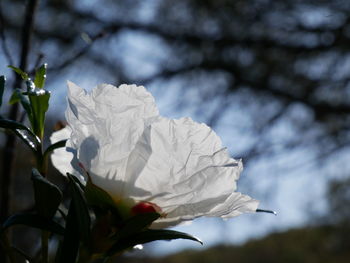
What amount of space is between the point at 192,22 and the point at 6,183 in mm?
2272

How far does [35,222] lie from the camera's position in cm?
39

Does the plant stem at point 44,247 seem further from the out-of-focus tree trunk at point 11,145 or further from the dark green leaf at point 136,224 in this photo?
the out-of-focus tree trunk at point 11,145

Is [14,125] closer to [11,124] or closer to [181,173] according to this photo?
[11,124]

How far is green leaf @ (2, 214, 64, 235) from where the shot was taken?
0.38m

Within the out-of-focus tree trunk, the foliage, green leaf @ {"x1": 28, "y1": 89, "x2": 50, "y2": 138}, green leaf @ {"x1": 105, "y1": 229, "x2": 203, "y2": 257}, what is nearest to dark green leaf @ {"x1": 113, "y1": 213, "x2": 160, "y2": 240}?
green leaf @ {"x1": 105, "y1": 229, "x2": 203, "y2": 257}

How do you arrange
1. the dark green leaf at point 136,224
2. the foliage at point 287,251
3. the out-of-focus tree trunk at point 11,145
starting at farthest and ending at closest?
the foliage at point 287,251 → the out-of-focus tree trunk at point 11,145 → the dark green leaf at point 136,224

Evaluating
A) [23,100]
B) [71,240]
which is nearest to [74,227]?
[71,240]

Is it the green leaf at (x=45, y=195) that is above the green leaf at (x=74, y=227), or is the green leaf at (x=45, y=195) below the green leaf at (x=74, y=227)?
above

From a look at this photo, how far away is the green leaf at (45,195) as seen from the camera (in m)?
0.38

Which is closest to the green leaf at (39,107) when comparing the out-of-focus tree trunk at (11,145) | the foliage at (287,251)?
the out-of-focus tree trunk at (11,145)

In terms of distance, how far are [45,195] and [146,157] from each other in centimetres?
8

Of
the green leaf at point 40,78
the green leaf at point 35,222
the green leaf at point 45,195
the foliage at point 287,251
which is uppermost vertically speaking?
the foliage at point 287,251

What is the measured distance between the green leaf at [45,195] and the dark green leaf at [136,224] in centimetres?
6

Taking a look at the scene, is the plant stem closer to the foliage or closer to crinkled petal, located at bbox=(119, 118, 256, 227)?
crinkled petal, located at bbox=(119, 118, 256, 227)
